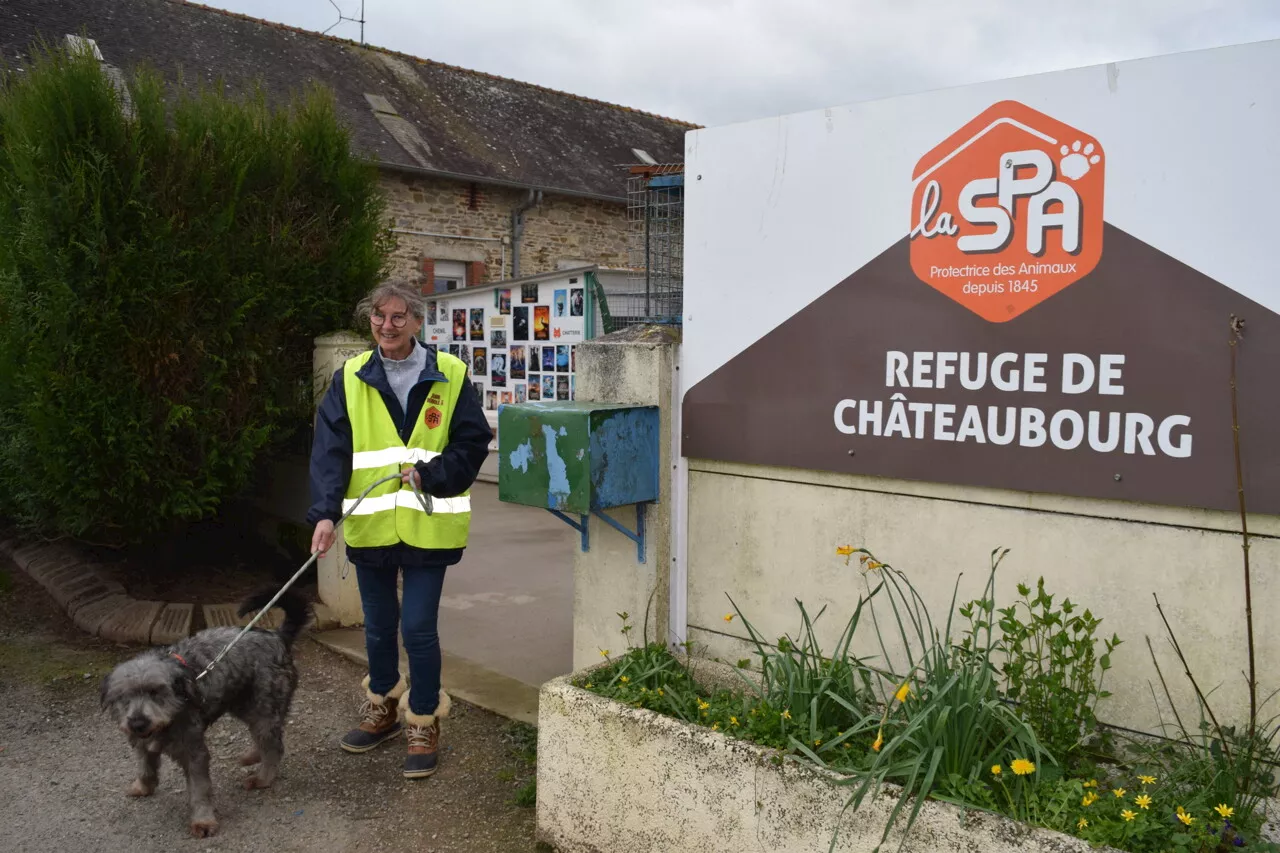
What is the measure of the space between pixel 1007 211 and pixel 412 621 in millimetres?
2686

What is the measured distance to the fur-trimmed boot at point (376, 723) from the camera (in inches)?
172

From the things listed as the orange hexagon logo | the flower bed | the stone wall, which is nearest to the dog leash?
the flower bed

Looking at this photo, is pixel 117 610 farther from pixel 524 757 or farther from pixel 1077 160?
pixel 1077 160

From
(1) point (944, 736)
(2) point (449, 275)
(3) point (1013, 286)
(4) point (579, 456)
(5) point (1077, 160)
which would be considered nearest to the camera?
(1) point (944, 736)

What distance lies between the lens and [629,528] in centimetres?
418

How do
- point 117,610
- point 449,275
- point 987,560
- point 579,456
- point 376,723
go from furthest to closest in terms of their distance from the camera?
point 449,275, point 117,610, point 376,723, point 579,456, point 987,560

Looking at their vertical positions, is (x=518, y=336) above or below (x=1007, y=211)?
above

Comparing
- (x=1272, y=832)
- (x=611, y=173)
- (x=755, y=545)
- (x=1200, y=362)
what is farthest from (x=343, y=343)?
(x=611, y=173)

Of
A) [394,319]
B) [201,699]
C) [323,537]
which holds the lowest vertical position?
[201,699]

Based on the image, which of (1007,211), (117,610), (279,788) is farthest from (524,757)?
(117,610)

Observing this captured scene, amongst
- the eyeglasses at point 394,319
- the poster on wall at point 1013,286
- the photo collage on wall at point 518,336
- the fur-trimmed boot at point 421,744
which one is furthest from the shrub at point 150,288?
the photo collage on wall at point 518,336

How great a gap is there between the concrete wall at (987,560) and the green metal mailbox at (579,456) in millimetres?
263

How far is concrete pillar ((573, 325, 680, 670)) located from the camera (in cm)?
408

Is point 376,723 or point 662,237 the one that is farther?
point 662,237
